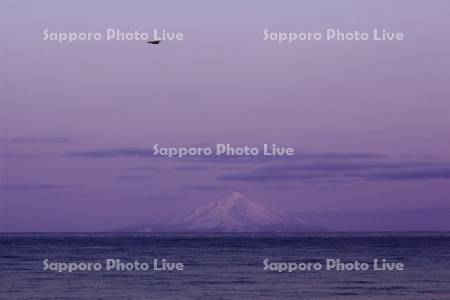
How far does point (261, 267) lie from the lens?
76.2 m

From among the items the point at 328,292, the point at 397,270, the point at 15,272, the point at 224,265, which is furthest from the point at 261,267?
the point at 328,292

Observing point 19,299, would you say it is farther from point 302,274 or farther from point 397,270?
point 397,270

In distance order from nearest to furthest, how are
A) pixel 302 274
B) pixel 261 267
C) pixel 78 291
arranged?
pixel 78 291
pixel 302 274
pixel 261 267

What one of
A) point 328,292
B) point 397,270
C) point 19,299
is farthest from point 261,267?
point 19,299

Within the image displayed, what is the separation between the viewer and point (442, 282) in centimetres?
6000

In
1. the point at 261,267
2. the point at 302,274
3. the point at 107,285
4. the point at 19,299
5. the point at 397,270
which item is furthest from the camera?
the point at 261,267

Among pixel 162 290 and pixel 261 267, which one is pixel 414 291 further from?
pixel 261 267

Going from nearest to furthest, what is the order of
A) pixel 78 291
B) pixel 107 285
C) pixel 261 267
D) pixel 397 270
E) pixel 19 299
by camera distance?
1. pixel 19 299
2. pixel 78 291
3. pixel 107 285
4. pixel 397 270
5. pixel 261 267

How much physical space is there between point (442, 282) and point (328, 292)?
991cm

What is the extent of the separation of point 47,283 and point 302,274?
15.8 meters

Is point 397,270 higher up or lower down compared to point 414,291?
higher up

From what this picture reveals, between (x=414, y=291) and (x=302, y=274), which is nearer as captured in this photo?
(x=414, y=291)

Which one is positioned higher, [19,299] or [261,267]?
[261,267]

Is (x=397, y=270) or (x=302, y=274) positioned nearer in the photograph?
(x=302, y=274)
